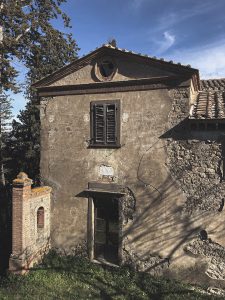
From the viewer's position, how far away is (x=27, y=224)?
10203 millimetres

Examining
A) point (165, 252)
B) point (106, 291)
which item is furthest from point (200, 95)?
point (106, 291)

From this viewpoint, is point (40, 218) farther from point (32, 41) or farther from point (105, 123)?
point (32, 41)

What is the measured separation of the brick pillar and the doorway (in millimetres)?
2394

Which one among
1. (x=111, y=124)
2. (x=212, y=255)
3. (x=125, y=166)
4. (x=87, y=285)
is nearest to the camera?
(x=212, y=255)

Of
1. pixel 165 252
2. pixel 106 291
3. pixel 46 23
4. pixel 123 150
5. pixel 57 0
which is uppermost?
pixel 57 0

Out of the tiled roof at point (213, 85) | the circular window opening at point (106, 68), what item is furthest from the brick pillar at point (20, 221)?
the tiled roof at point (213, 85)

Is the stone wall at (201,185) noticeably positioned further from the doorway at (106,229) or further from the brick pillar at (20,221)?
the brick pillar at (20,221)

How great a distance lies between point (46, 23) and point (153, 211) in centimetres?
1338

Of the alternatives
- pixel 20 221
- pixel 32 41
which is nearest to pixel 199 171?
pixel 20 221

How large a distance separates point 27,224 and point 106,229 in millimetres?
2705

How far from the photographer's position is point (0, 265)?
11047 millimetres

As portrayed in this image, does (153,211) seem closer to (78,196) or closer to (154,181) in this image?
(154,181)

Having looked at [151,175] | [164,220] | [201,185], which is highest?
[151,175]

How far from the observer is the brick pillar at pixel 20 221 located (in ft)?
32.6
